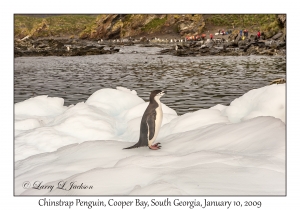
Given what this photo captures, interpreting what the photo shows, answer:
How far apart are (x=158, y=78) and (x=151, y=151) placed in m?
2.42

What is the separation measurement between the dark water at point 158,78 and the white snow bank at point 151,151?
0.23 meters

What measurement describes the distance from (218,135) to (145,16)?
3210 mm

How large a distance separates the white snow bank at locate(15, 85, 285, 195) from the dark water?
0.77 ft

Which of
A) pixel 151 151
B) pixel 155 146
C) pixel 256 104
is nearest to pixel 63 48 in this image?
pixel 155 146

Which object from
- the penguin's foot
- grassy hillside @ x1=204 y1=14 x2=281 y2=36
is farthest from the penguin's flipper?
grassy hillside @ x1=204 y1=14 x2=281 y2=36

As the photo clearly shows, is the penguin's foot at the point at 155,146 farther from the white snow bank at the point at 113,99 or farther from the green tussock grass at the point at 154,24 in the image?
the green tussock grass at the point at 154,24

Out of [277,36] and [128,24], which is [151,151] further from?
[277,36]

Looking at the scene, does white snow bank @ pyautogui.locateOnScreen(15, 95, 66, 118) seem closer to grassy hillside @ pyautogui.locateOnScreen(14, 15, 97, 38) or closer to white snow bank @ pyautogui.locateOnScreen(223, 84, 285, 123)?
grassy hillside @ pyautogui.locateOnScreen(14, 15, 97, 38)

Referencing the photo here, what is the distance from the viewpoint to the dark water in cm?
805

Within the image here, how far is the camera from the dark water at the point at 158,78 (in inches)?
317

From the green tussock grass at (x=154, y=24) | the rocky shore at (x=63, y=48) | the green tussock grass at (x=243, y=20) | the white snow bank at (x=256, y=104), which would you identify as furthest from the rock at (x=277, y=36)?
the rocky shore at (x=63, y=48)

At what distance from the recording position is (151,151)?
6.50 metres

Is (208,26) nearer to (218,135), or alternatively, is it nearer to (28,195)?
(218,135)
